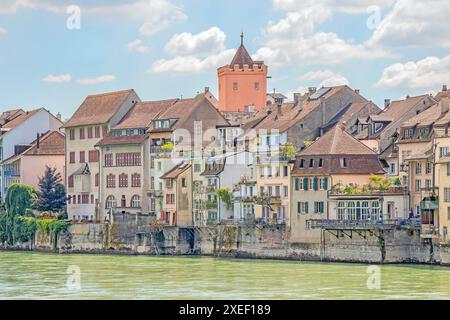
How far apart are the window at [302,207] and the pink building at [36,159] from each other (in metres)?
37.3

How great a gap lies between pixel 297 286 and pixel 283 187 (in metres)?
26.9

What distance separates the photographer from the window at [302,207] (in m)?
87.4

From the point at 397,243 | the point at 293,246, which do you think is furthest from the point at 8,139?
the point at 397,243

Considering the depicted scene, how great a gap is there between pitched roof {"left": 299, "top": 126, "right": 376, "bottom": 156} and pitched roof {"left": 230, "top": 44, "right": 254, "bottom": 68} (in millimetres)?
43998

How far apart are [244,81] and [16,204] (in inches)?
1104

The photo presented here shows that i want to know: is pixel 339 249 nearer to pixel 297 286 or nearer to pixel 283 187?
pixel 283 187

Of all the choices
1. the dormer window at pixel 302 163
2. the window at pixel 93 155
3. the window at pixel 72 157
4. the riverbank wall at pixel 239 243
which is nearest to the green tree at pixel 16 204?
the riverbank wall at pixel 239 243

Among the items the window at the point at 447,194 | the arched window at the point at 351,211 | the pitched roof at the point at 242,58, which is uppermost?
the pitched roof at the point at 242,58

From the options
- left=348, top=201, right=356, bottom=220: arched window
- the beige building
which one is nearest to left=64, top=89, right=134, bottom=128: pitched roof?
the beige building

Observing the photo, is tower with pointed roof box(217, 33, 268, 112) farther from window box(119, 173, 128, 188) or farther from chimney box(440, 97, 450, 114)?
chimney box(440, 97, 450, 114)

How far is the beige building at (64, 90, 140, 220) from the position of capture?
113 metres

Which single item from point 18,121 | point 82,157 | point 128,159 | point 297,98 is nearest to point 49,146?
point 18,121

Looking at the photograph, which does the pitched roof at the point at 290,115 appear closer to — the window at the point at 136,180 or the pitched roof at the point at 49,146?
the window at the point at 136,180

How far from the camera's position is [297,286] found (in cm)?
6331
